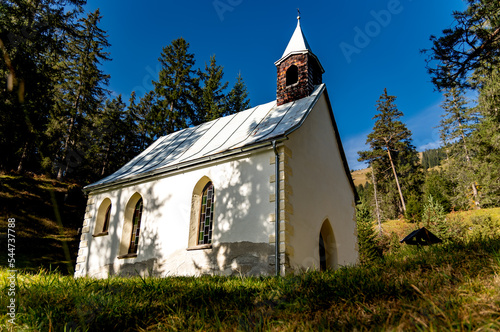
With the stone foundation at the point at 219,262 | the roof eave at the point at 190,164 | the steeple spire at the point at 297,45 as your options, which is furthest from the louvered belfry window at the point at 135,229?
the steeple spire at the point at 297,45

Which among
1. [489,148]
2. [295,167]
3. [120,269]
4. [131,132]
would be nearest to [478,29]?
[295,167]

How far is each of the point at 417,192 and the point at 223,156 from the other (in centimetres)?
3194

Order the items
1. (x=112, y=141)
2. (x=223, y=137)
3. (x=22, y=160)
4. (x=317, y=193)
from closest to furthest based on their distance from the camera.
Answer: (x=317, y=193) < (x=223, y=137) < (x=22, y=160) < (x=112, y=141)

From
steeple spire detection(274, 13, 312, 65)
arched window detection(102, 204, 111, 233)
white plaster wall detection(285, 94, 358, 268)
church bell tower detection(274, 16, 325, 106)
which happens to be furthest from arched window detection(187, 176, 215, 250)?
steeple spire detection(274, 13, 312, 65)

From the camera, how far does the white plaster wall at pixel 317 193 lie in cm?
895

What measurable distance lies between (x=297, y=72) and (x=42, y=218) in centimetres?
1883

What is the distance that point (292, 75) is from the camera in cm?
1385

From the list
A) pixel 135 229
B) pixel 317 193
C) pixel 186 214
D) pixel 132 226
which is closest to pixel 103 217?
pixel 132 226

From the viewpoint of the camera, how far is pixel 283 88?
1335 centimetres

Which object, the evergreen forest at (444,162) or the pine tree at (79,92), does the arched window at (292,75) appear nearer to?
the evergreen forest at (444,162)

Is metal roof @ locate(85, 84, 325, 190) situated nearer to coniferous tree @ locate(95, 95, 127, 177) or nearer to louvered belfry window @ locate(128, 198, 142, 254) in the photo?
louvered belfry window @ locate(128, 198, 142, 254)

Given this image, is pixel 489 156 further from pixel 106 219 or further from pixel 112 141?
pixel 112 141

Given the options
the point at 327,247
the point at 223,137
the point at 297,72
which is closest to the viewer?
the point at 327,247

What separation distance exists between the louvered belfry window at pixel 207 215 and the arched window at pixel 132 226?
10.6ft
